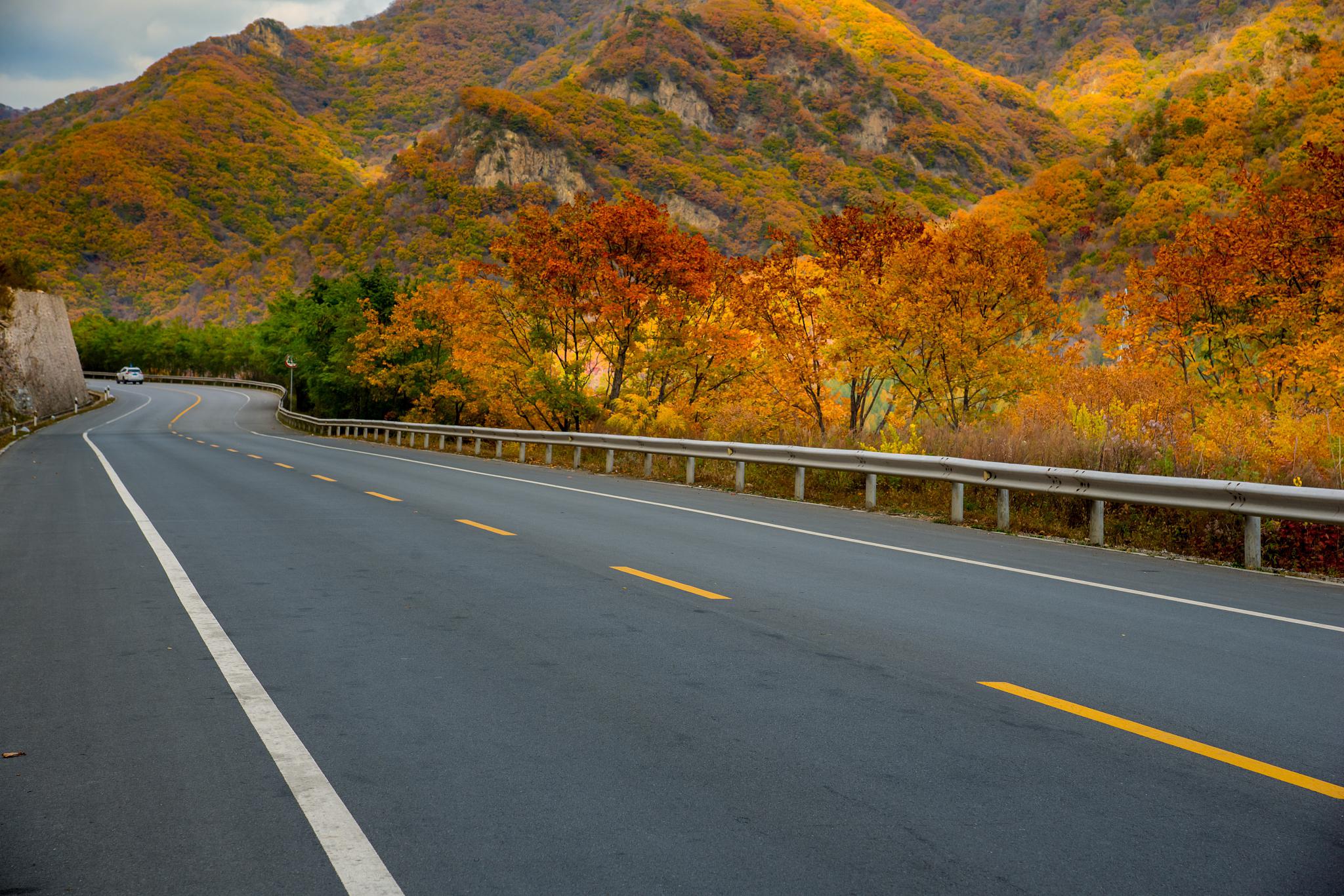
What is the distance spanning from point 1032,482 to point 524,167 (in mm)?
148781

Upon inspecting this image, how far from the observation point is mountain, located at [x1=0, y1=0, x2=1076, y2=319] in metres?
139

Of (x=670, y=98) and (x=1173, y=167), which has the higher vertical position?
(x=670, y=98)

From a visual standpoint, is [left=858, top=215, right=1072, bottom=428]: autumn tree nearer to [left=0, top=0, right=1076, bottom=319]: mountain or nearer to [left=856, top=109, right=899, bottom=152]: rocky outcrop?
[left=0, top=0, right=1076, bottom=319]: mountain

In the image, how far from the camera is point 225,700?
17.7 ft

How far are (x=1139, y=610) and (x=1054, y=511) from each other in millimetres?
→ 6228

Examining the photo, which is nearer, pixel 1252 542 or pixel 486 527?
pixel 1252 542

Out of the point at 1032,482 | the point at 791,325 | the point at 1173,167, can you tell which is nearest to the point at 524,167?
the point at 1173,167

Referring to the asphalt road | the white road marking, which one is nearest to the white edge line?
the asphalt road

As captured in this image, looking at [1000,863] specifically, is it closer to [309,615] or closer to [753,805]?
[753,805]

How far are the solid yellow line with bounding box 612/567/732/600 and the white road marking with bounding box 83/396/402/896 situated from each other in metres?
3.46

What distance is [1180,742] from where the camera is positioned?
4758 mm

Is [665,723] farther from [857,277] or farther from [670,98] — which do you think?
[670,98]

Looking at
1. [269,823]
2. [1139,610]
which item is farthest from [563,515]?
[269,823]

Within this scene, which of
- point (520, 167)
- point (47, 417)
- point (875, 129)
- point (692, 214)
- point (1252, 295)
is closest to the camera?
point (1252, 295)
